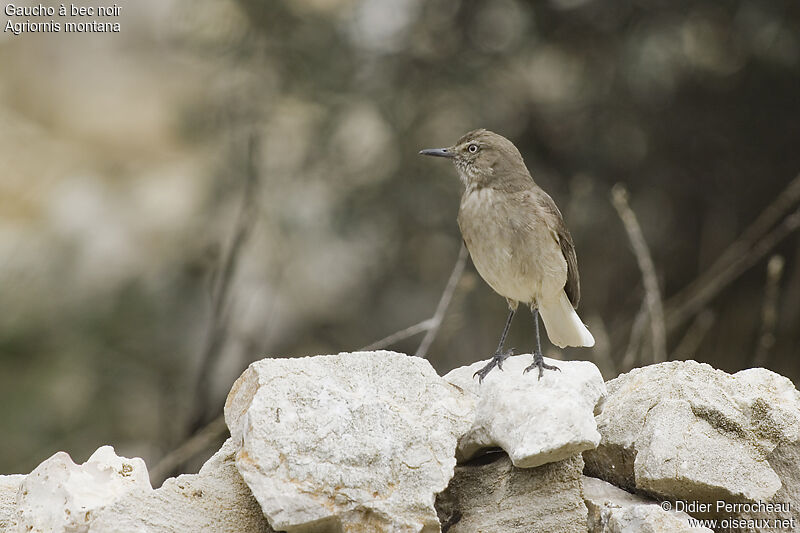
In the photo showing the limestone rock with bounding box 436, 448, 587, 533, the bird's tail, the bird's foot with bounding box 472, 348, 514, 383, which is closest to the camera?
the limestone rock with bounding box 436, 448, 587, 533

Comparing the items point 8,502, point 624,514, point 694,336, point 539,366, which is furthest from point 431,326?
point 694,336

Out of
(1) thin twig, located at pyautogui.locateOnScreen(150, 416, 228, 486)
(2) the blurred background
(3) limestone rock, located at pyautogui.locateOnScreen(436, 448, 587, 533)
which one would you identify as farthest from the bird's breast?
(2) the blurred background

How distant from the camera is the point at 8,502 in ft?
13.1

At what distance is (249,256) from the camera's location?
27.7ft

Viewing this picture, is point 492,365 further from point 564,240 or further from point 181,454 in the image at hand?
point 181,454

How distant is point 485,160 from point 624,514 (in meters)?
2.14

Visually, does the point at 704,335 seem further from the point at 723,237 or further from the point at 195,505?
the point at 195,505

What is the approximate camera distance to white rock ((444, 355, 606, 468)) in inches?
136

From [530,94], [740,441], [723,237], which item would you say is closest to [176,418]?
[530,94]

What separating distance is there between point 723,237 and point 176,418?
4.37 m

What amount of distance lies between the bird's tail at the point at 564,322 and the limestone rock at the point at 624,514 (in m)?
1.46

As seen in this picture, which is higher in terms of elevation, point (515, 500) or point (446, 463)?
point (446, 463)

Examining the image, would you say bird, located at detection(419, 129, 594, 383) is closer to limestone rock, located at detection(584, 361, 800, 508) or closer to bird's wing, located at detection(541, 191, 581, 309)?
bird's wing, located at detection(541, 191, 581, 309)

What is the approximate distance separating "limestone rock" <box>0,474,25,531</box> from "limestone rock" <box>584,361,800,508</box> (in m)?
2.17
